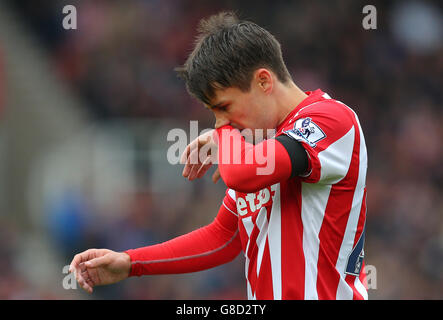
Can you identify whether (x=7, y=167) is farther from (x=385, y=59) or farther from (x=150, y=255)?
(x=150, y=255)

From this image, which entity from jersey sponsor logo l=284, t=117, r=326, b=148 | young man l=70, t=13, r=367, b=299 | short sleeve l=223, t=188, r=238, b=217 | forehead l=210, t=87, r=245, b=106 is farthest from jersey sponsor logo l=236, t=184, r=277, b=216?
forehead l=210, t=87, r=245, b=106

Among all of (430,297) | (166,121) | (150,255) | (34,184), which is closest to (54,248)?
(34,184)

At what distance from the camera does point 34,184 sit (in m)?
7.29

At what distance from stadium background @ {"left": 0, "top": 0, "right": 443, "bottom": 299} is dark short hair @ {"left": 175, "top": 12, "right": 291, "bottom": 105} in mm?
4268

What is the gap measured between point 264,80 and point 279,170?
43cm

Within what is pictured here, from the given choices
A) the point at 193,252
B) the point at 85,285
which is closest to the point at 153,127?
the point at 193,252

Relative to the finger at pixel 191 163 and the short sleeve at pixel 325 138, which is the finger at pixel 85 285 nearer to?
the finger at pixel 191 163

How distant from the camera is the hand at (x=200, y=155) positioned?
240 cm

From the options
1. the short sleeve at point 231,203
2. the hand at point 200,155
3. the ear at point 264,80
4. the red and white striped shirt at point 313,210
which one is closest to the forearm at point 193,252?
the short sleeve at point 231,203

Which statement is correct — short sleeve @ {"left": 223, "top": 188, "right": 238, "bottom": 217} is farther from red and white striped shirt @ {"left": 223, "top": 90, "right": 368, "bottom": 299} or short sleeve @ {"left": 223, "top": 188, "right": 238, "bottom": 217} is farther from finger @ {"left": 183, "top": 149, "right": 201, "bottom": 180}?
red and white striped shirt @ {"left": 223, "top": 90, "right": 368, "bottom": 299}

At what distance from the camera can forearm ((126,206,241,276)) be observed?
8.27 ft

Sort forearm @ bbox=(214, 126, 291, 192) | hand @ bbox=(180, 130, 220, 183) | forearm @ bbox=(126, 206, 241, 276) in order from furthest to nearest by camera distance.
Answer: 1. forearm @ bbox=(126, 206, 241, 276)
2. hand @ bbox=(180, 130, 220, 183)
3. forearm @ bbox=(214, 126, 291, 192)

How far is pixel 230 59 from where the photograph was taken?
2230 millimetres

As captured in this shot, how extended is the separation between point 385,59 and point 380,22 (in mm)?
500
